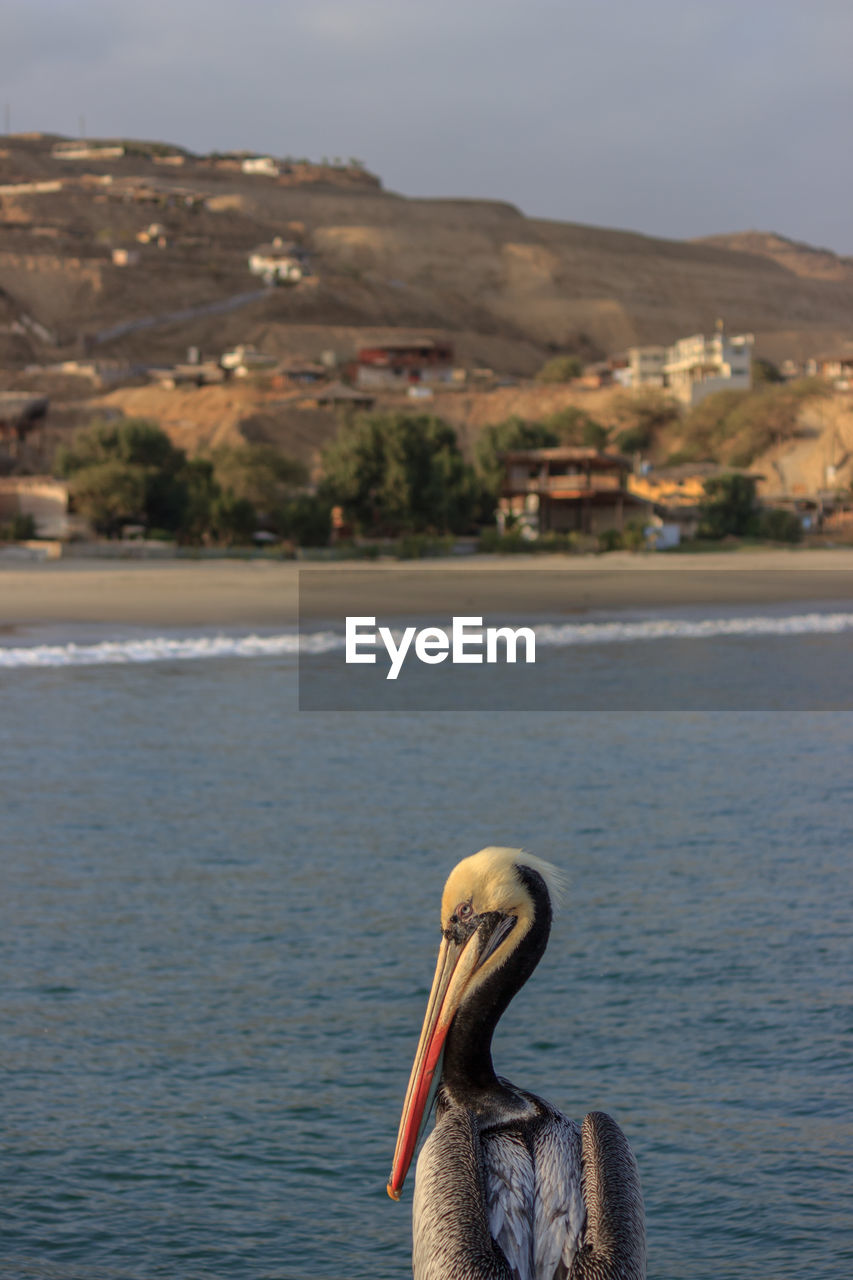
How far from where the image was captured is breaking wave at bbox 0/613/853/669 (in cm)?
2838

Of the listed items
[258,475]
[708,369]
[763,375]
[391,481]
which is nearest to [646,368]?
[708,369]

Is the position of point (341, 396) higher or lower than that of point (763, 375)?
lower

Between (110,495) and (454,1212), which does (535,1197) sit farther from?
(110,495)

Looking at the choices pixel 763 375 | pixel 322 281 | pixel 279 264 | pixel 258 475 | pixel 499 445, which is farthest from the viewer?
pixel 279 264

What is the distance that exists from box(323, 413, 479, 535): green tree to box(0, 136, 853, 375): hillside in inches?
2213

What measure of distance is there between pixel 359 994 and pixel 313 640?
22.6m

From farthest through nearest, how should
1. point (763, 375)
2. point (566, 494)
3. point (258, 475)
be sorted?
point (763, 375)
point (566, 494)
point (258, 475)

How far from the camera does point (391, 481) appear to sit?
2158 inches

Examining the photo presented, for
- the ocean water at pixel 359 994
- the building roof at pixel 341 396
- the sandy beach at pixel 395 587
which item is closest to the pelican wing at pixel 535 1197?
the ocean water at pixel 359 994

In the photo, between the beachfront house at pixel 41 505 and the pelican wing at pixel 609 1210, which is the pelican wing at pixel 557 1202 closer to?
the pelican wing at pixel 609 1210

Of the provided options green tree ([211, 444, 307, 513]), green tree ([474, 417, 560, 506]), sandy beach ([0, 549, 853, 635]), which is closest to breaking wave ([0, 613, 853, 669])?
sandy beach ([0, 549, 853, 635])

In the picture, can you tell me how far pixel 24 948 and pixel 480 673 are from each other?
65.5ft

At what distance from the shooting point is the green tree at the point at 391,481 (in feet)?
180

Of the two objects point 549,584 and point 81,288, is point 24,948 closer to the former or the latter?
point 549,584
